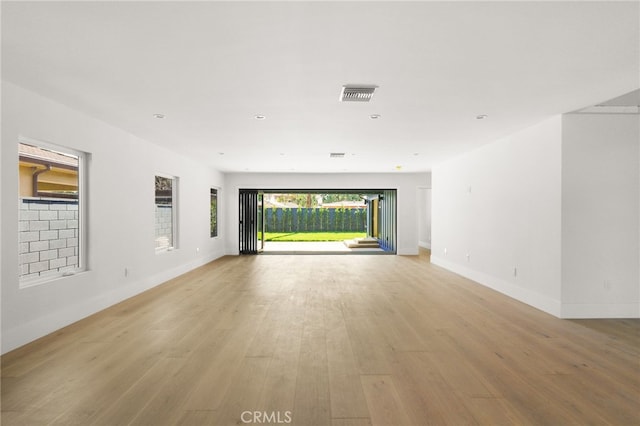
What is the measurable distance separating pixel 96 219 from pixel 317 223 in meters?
15.6

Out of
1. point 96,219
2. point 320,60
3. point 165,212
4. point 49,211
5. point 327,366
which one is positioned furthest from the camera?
point 165,212

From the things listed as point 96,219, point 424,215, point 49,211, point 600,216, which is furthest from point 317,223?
point 49,211

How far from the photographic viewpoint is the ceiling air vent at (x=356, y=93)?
135 inches

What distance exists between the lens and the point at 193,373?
2834mm

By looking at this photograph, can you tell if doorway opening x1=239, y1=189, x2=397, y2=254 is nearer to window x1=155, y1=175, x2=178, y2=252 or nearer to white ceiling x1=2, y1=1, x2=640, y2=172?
window x1=155, y1=175, x2=178, y2=252

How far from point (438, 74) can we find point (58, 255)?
4.55m

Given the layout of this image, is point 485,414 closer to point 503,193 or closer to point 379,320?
point 379,320

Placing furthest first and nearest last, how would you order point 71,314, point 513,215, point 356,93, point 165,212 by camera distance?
point 165,212 → point 513,215 → point 71,314 → point 356,93

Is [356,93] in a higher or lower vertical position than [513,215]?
higher

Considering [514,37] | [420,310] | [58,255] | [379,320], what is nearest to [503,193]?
[420,310]

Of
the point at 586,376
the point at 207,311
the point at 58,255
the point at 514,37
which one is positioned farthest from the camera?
the point at 207,311

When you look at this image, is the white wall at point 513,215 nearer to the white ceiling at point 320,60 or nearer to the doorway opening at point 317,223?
the white ceiling at point 320,60

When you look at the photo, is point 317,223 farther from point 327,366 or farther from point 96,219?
point 327,366

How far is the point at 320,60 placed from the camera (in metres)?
2.85
